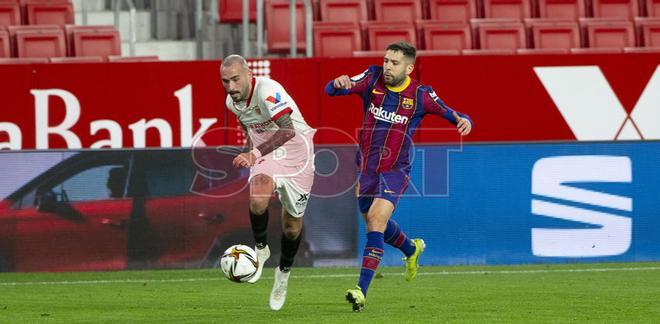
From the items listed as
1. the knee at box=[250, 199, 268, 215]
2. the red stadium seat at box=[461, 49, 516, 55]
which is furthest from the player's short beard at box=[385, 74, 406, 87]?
the red stadium seat at box=[461, 49, 516, 55]

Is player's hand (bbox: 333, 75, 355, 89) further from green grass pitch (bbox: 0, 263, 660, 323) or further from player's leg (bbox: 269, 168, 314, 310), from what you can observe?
green grass pitch (bbox: 0, 263, 660, 323)

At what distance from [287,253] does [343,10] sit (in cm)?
799

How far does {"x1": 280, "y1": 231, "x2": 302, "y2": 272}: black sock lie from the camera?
973 cm

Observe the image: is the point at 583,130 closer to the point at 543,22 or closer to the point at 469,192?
the point at 543,22

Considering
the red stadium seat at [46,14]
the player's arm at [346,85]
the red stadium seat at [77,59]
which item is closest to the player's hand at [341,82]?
the player's arm at [346,85]

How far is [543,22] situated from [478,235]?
4.39 m

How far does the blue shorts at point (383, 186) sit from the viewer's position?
984 cm

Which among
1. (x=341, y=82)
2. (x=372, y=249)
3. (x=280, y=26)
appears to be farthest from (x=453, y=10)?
(x=372, y=249)

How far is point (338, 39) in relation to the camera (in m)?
16.6

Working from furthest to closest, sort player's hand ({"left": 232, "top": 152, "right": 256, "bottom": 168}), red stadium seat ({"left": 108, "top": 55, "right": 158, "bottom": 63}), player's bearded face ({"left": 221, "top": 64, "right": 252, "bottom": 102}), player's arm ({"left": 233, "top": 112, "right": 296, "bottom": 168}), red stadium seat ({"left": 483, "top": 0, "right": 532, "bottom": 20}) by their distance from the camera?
1. red stadium seat ({"left": 483, "top": 0, "right": 532, "bottom": 20})
2. red stadium seat ({"left": 108, "top": 55, "right": 158, "bottom": 63})
3. player's arm ({"left": 233, "top": 112, "right": 296, "bottom": 168})
4. player's bearded face ({"left": 221, "top": 64, "right": 252, "bottom": 102})
5. player's hand ({"left": 232, "top": 152, "right": 256, "bottom": 168})

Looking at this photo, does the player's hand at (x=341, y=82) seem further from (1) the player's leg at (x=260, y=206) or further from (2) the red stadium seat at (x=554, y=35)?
(2) the red stadium seat at (x=554, y=35)

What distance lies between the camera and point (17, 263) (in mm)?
13289

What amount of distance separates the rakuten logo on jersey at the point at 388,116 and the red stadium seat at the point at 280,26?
278 inches

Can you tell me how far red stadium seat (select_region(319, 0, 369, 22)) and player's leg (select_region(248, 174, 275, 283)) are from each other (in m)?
7.70
